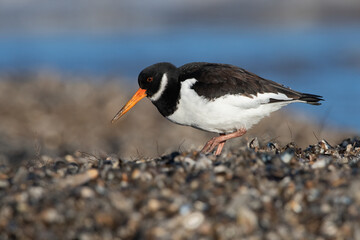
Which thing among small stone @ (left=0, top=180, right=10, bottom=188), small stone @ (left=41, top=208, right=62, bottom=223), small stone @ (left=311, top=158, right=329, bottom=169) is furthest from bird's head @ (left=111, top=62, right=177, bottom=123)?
small stone @ (left=41, top=208, right=62, bottom=223)

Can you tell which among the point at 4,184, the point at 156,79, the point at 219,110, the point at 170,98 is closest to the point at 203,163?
the point at 219,110

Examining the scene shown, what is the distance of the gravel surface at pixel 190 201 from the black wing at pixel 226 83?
4.36 ft

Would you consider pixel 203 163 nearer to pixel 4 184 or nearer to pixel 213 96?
pixel 213 96

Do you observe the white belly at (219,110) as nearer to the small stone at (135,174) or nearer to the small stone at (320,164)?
the small stone at (320,164)

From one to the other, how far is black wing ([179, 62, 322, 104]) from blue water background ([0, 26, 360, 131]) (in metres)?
8.92

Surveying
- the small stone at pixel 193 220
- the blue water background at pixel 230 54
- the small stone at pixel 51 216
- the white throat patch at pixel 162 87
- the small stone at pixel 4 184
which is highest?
the white throat patch at pixel 162 87

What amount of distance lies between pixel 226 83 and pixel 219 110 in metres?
0.34

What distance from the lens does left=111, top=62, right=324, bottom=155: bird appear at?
225 inches

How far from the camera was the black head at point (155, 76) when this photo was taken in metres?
6.04

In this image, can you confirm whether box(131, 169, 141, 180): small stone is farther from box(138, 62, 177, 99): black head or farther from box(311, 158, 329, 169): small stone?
box(138, 62, 177, 99): black head

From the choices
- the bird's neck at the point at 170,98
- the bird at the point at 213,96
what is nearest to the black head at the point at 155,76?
the bird at the point at 213,96

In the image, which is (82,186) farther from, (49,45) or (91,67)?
(49,45)

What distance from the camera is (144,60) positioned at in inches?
915

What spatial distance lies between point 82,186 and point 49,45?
23693 mm
